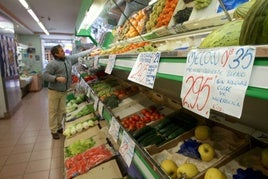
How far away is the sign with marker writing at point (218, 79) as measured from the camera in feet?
1.46

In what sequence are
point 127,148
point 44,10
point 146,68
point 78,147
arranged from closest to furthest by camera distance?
point 146,68 → point 127,148 → point 78,147 → point 44,10

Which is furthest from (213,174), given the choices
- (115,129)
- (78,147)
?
(78,147)

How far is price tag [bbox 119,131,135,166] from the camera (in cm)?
128

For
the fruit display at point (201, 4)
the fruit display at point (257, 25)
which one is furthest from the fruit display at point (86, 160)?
the fruit display at point (257, 25)

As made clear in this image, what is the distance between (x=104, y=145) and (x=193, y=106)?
2090 millimetres

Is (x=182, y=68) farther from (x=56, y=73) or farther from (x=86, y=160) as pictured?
(x=56, y=73)

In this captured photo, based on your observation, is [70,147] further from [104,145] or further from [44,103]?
[44,103]

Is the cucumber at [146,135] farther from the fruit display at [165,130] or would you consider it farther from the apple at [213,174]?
the apple at [213,174]

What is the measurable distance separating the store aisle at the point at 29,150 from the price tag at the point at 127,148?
88.3 inches

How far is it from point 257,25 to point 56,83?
4542mm

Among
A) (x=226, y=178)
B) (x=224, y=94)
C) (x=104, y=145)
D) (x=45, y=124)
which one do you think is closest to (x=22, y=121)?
(x=45, y=124)

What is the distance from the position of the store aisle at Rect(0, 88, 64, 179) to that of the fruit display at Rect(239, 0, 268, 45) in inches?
130

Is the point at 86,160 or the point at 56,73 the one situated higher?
the point at 56,73

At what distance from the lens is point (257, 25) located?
0.52m
